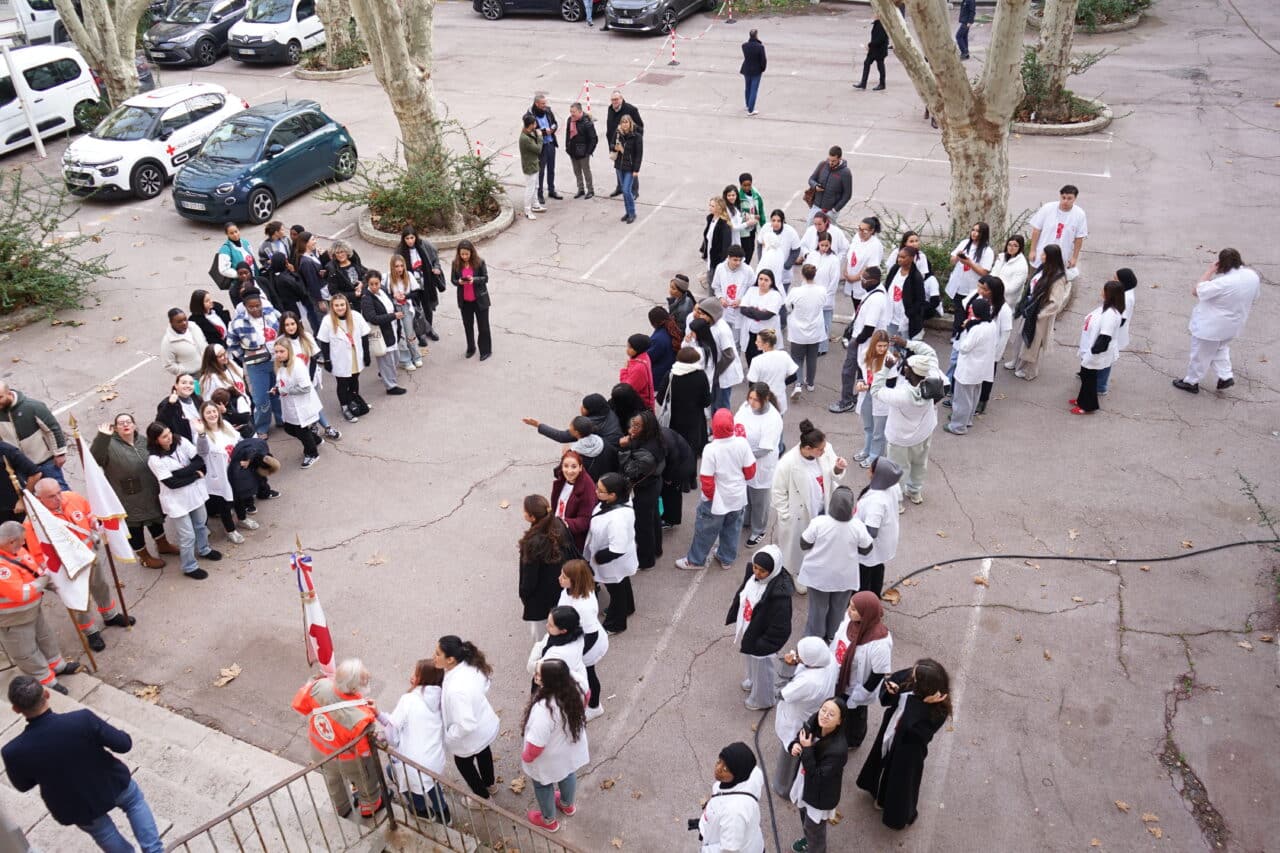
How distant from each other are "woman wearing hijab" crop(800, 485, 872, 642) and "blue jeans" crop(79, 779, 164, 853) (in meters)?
4.77

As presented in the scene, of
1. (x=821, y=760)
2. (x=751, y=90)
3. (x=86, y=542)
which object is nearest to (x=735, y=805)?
(x=821, y=760)

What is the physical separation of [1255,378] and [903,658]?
659cm

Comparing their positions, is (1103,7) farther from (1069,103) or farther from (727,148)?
(727,148)

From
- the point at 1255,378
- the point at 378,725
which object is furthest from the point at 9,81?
the point at 1255,378

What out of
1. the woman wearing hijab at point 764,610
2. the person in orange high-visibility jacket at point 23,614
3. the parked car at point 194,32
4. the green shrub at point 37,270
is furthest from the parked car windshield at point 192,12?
the woman wearing hijab at point 764,610

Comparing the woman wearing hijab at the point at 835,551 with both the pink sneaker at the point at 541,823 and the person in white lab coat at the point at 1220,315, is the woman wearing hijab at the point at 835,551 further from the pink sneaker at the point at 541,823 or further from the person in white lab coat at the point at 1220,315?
the person in white lab coat at the point at 1220,315

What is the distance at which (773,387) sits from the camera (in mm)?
9820

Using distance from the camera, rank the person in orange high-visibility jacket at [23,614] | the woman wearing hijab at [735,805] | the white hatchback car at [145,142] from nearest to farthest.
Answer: the woman wearing hijab at [735,805] → the person in orange high-visibility jacket at [23,614] → the white hatchback car at [145,142]

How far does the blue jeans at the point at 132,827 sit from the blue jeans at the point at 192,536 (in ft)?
10.2

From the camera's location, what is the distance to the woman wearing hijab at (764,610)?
7.02m

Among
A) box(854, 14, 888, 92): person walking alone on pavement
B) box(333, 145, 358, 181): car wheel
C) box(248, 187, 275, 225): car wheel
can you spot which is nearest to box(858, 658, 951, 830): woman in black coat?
box(248, 187, 275, 225): car wheel

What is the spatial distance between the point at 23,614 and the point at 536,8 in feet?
83.8

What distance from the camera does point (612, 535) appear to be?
310 inches

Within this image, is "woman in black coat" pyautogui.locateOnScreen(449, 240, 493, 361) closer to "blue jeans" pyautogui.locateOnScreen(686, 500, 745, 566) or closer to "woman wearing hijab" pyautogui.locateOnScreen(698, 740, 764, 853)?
"blue jeans" pyautogui.locateOnScreen(686, 500, 745, 566)
